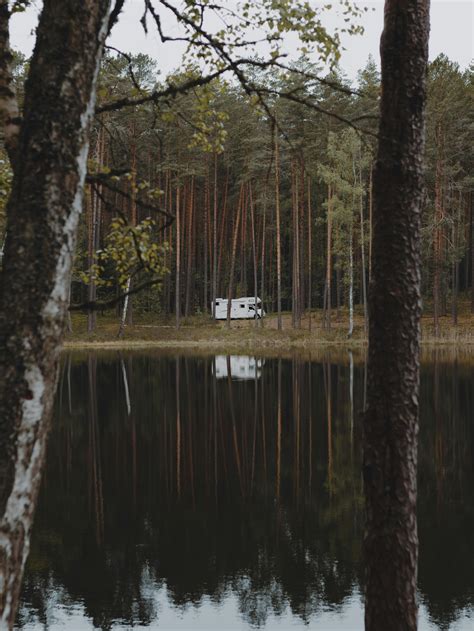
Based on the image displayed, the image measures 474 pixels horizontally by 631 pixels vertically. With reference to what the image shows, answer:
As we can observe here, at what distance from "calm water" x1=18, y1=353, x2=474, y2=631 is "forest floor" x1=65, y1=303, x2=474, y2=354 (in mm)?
22384

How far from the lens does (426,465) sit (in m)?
14.0

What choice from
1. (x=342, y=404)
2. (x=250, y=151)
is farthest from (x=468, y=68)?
(x=342, y=404)

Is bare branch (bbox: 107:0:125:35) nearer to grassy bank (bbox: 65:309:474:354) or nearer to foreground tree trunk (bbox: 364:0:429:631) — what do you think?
foreground tree trunk (bbox: 364:0:429:631)

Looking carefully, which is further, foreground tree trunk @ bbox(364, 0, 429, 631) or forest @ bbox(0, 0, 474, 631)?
foreground tree trunk @ bbox(364, 0, 429, 631)

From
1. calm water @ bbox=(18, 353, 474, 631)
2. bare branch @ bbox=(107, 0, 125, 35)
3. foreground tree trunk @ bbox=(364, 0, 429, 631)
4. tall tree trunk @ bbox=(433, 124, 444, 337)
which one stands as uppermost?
tall tree trunk @ bbox=(433, 124, 444, 337)

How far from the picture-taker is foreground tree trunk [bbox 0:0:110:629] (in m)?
2.51

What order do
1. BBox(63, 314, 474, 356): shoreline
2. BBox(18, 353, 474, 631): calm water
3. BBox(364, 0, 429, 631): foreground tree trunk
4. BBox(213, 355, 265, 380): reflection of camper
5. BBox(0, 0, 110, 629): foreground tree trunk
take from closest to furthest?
BBox(0, 0, 110, 629): foreground tree trunk → BBox(364, 0, 429, 631): foreground tree trunk → BBox(18, 353, 474, 631): calm water → BBox(213, 355, 265, 380): reflection of camper → BBox(63, 314, 474, 356): shoreline

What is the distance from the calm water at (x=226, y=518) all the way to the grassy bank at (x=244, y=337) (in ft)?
73.4

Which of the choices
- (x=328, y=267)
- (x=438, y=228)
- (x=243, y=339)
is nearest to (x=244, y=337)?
(x=243, y=339)

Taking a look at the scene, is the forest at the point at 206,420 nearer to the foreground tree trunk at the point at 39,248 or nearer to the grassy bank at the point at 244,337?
the foreground tree trunk at the point at 39,248

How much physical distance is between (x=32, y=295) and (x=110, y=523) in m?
8.49

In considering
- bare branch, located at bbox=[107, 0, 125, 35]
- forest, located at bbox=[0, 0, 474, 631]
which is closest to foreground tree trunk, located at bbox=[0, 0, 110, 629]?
forest, located at bbox=[0, 0, 474, 631]

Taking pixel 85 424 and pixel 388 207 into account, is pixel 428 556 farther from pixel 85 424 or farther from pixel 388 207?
pixel 85 424

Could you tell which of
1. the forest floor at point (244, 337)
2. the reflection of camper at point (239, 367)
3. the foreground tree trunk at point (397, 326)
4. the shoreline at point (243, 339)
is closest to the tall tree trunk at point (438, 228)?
the shoreline at point (243, 339)
